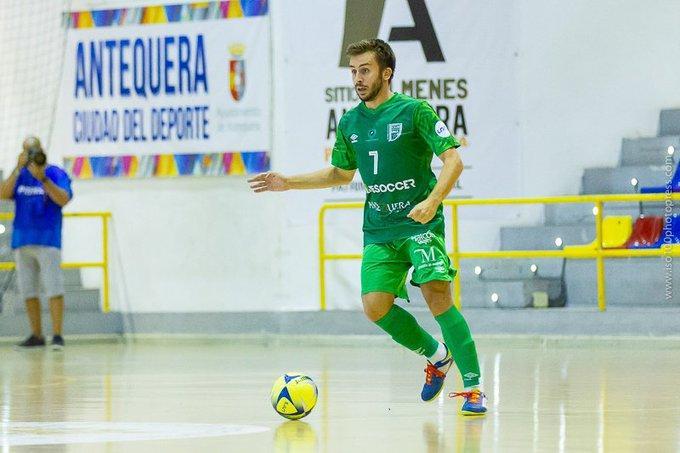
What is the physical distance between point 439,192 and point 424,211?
0.14m

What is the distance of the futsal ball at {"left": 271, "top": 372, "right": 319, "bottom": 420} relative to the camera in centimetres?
738

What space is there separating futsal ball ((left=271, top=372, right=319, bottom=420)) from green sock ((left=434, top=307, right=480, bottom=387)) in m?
0.81

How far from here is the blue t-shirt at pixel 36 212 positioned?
15.0m

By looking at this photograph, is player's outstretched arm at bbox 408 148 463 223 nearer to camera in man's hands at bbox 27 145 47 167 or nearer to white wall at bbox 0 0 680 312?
white wall at bbox 0 0 680 312

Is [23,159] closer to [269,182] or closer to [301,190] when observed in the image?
[301,190]

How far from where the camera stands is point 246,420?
752cm

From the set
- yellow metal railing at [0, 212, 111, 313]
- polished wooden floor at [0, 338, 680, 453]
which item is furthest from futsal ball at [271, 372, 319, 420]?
yellow metal railing at [0, 212, 111, 313]

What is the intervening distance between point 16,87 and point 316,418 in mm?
10468

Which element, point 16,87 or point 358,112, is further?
point 16,87

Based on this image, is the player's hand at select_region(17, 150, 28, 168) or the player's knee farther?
the player's hand at select_region(17, 150, 28, 168)

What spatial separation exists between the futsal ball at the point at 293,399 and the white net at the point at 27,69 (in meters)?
9.87

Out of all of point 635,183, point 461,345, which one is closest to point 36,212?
point 635,183

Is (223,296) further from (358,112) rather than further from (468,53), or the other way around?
(358,112)

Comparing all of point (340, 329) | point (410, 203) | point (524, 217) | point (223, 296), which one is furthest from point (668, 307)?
point (410, 203)
